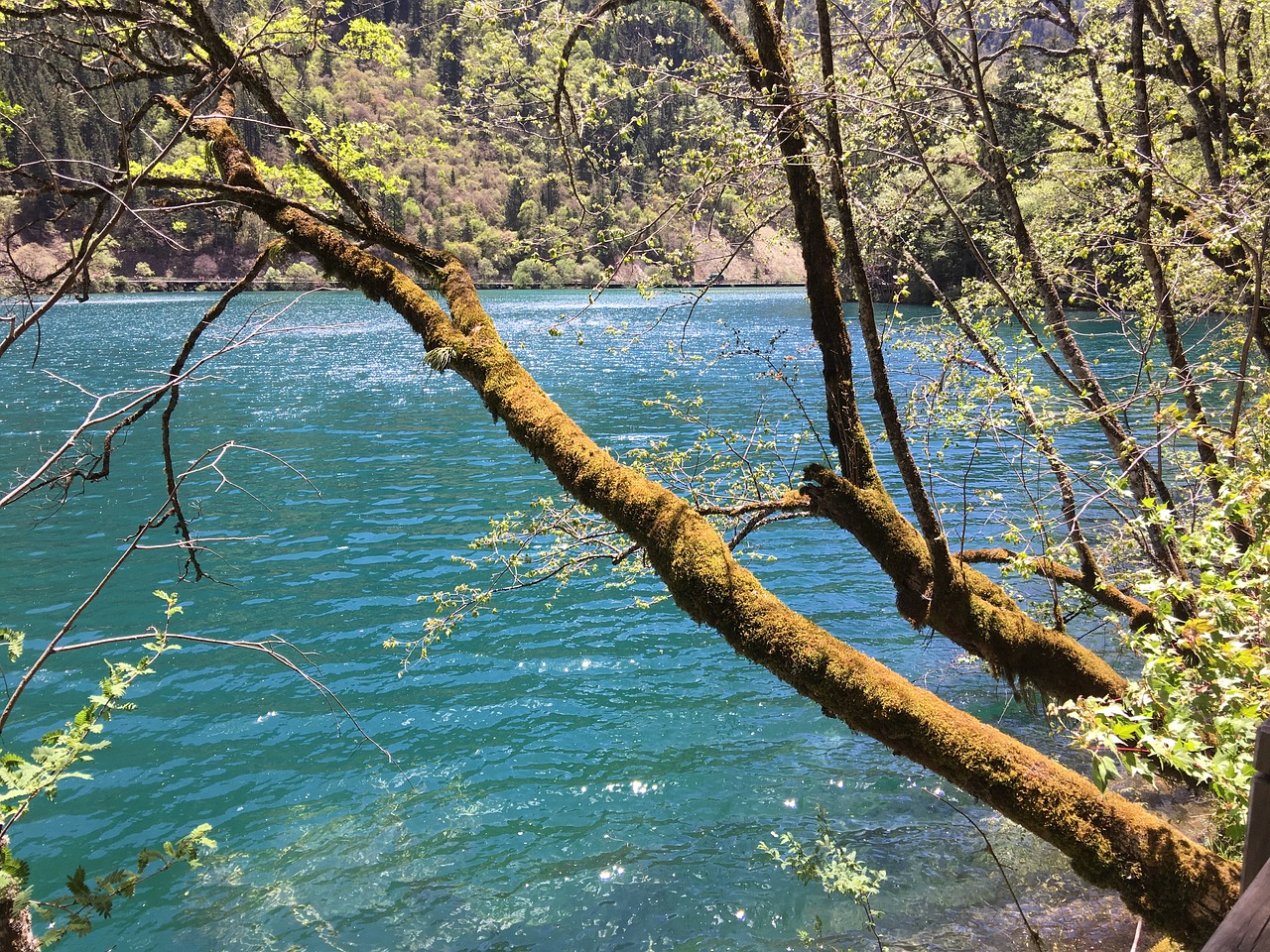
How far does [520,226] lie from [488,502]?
445ft

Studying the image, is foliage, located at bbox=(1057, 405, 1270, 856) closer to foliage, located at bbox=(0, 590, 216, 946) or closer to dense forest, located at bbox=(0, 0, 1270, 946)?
dense forest, located at bbox=(0, 0, 1270, 946)

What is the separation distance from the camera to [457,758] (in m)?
8.61

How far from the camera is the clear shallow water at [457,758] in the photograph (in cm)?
632

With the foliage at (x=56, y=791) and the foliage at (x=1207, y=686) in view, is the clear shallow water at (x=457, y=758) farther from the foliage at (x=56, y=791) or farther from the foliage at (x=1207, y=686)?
the foliage at (x=1207, y=686)

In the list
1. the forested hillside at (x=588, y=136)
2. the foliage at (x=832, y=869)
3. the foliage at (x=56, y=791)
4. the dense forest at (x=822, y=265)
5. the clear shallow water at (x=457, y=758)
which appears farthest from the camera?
the clear shallow water at (x=457, y=758)

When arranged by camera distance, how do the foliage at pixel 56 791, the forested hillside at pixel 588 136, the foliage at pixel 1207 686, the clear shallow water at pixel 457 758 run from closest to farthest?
the foliage at pixel 56 791, the foliage at pixel 1207 686, the forested hillside at pixel 588 136, the clear shallow water at pixel 457 758

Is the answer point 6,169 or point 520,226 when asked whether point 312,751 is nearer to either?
point 6,169

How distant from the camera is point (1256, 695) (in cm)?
288

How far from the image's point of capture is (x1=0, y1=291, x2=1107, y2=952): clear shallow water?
6320 mm

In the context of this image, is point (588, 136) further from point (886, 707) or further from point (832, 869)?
point (832, 869)

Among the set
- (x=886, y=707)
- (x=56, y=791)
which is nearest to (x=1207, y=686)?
(x=886, y=707)

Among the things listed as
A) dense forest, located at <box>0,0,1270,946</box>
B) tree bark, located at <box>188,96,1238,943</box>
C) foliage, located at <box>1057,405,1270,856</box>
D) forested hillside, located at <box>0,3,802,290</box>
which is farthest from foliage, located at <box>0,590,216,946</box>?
foliage, located at <box>1057,405,1270,856</box>

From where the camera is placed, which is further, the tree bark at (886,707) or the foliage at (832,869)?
the foliage at (832,869)

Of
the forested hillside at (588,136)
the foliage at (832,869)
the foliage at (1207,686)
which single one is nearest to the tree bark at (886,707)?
the foliage at (1207,686)
